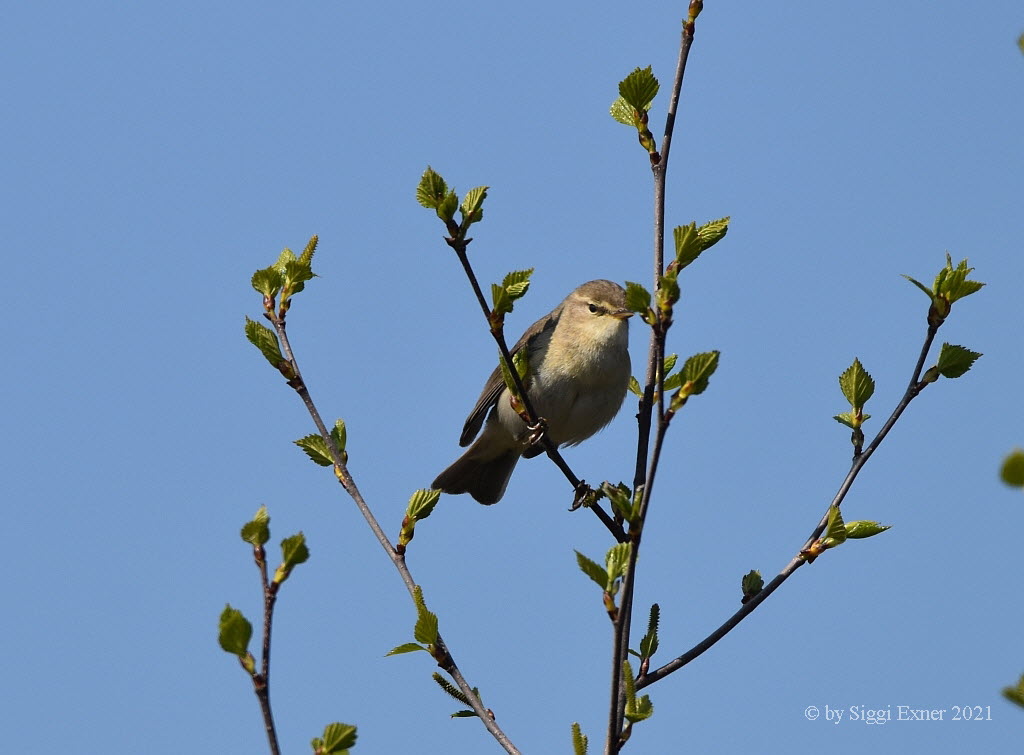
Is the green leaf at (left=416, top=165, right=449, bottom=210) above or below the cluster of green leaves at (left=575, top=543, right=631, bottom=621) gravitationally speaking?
above

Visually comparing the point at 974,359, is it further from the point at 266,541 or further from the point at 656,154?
the point at 266,541

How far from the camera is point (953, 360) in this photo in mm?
4000

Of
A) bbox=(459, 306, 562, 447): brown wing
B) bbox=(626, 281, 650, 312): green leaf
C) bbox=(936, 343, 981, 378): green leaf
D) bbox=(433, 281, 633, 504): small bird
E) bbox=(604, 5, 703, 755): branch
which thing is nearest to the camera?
bbox=(604, 5, 703, 755): branch

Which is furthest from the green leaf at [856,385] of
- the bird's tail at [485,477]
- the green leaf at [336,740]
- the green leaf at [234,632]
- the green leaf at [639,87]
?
the bird's tail at [485,477]

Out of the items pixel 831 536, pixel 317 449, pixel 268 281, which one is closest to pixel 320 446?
pixel 317 449

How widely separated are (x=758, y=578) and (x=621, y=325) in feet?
12.1

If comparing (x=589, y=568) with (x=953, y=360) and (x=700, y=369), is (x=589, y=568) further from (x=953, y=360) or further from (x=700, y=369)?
(x=953, y=360)

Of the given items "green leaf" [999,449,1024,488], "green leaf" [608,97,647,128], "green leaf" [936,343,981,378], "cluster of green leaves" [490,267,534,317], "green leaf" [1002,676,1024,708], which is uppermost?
"green leaf" [608,97,647,128]

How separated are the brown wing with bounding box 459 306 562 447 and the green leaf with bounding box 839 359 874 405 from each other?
3.77 m

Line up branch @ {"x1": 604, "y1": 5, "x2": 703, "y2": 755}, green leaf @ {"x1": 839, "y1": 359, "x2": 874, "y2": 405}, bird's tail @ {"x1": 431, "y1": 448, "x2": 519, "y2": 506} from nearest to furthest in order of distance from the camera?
branch @ {"x1": 604, "y1": 5, "x2": 703, "y2": 755}, green leaf @ {"x1": 839, "y1": 359, "x2": 874, "y2": 405}, bird's tail @ {"x1": 431, "y1": 448, "x2": 519, "y2": 506}

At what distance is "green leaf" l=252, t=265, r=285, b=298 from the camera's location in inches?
166

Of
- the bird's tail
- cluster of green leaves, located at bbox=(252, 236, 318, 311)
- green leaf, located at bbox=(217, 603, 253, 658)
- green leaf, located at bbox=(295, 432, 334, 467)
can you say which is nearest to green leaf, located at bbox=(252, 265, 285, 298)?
cluster of green leaves, located at bbox=(252, 236, 318, 311)

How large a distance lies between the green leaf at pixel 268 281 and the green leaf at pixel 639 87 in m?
1.39

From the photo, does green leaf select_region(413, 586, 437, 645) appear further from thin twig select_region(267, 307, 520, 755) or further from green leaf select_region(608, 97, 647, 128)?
green leaf select_region(608, 97, 647, 128)
